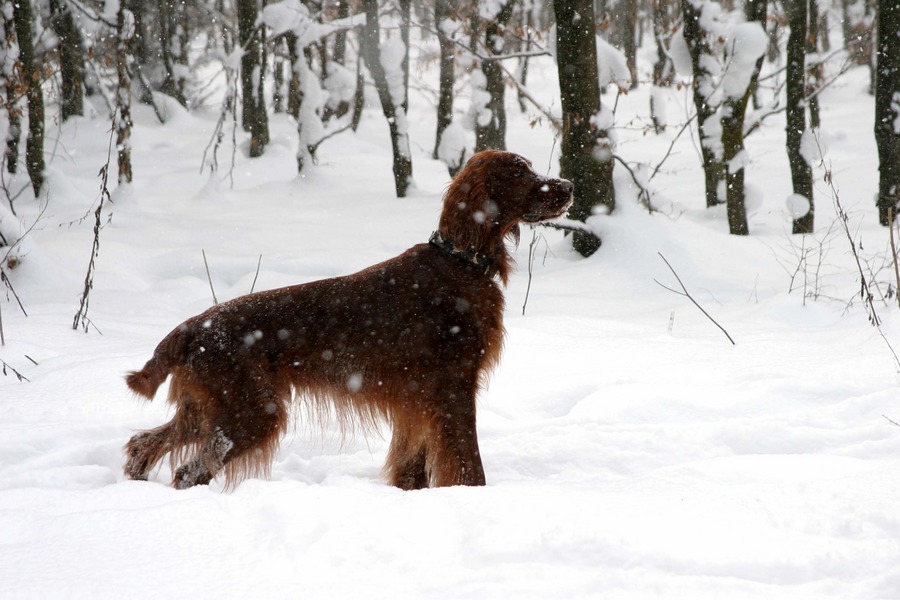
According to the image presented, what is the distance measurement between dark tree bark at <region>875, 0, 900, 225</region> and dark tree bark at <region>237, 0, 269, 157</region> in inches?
336

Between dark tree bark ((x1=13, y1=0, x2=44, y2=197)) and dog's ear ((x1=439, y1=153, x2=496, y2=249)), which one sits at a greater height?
dark tree bark ((x1=13, y1=0, x2=44, y2=197))

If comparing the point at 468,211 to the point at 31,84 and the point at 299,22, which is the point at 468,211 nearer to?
the point at 31,84

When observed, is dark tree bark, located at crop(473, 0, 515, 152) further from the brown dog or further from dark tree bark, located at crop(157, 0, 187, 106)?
dark tree bark, located at crop(157, 0, 187, 106)

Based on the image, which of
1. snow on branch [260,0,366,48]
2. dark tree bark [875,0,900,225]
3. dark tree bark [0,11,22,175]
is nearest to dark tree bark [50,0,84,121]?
dark tree bark [0,11,22,175]

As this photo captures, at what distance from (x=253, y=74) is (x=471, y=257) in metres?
11.9

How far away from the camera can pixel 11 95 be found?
780cm

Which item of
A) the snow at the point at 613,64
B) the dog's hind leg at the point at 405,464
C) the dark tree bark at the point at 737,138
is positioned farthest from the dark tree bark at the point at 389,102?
the dog's hind leg at the point at 405,464

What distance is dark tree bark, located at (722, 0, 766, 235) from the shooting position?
27.8 feet

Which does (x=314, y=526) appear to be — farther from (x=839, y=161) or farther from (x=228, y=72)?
(x=839, y=161)

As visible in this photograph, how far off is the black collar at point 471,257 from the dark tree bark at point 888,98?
16.8ft

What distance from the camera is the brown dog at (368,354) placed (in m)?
3.04

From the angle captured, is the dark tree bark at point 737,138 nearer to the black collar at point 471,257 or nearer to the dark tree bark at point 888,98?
the dark tree bark at point 888,98

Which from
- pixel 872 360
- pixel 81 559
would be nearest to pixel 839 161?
pixel 872 360

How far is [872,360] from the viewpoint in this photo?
13.7ft
